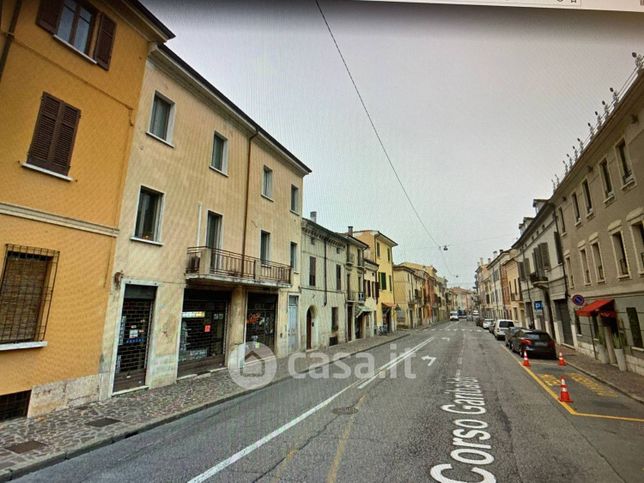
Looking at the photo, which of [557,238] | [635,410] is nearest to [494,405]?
[635,410]

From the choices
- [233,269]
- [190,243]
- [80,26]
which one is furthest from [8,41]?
[233,269]

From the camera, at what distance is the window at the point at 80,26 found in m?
7.80

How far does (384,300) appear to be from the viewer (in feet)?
122

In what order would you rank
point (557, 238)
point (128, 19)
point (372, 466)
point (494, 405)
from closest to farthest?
point (372, 466), point (494, 405), point (128, 19), point (557, 238)

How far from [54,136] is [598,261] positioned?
21205 mm

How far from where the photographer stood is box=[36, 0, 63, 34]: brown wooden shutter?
25.0ft

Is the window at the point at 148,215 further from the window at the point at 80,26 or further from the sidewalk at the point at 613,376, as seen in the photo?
the sidewalk at the point at 613,376

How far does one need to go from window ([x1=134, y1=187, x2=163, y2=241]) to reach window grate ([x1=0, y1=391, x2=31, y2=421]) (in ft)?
15.3

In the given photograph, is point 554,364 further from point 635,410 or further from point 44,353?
point 44,353

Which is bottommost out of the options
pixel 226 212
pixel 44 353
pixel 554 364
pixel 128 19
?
pixel 554 364

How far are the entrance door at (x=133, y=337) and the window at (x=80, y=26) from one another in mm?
6657

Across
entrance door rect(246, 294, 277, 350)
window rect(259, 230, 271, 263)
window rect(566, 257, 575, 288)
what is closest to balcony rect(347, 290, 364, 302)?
entrance door rect(246, 294, 277, 350)

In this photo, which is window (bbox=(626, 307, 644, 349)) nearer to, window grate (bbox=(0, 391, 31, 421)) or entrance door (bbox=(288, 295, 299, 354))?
entrance door (bbox=(288, 295, 299, 354))

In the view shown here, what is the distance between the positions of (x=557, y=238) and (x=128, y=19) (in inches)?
975
